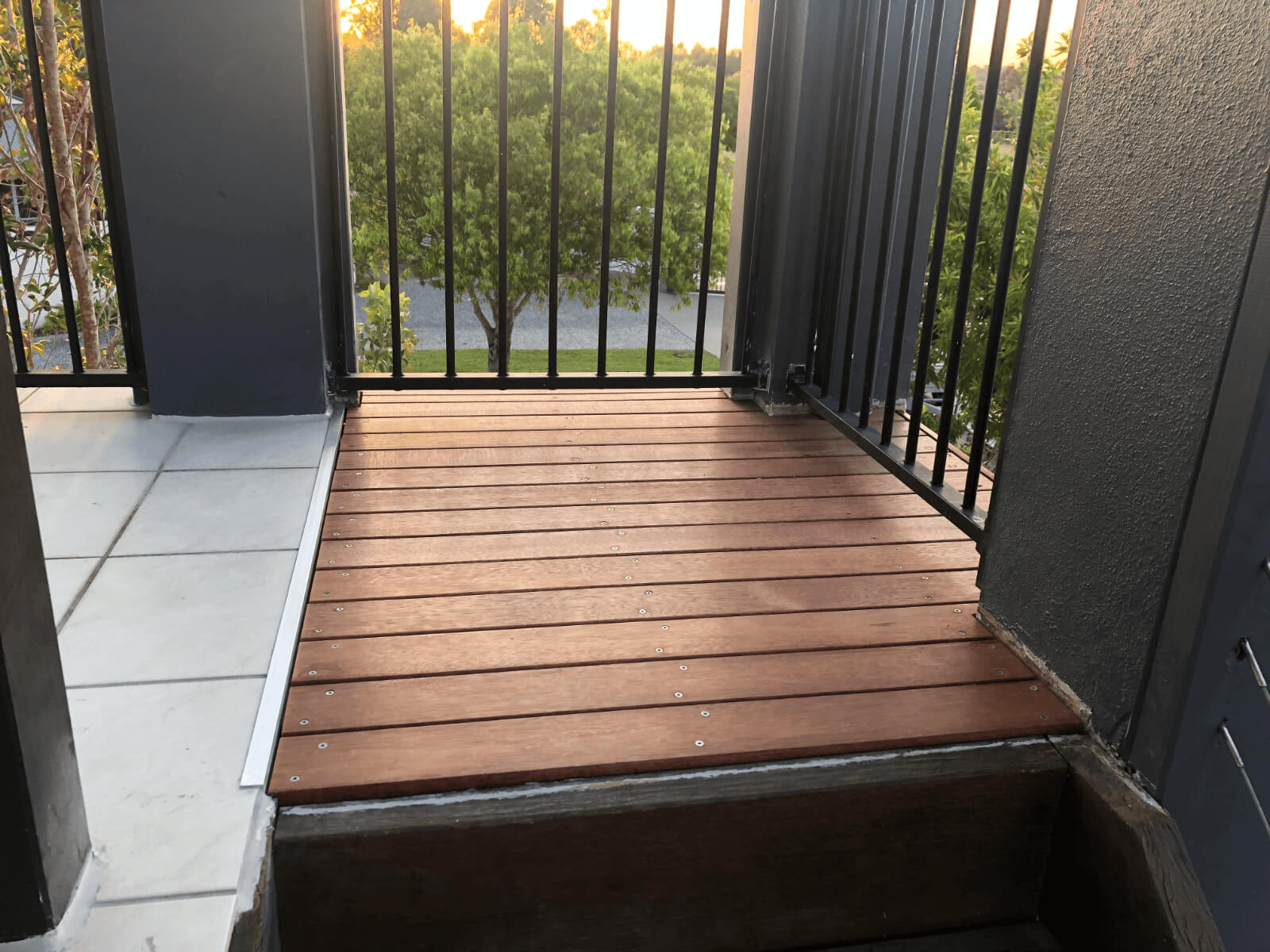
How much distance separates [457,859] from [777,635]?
28.2 inches

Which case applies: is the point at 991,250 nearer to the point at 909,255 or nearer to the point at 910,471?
the point at 909,255

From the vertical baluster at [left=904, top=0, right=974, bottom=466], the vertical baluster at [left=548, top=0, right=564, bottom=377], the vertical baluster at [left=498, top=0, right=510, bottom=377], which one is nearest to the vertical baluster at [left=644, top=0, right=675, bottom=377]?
the vertical baluster at [left=548, top=0, right=564, bottom=377]

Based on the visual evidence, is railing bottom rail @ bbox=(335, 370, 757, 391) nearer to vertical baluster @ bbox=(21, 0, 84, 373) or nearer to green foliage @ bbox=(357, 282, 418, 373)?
vertical baluster @ bbox=(21, 0, 84, 373)

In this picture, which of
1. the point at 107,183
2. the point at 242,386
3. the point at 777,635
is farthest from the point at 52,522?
the point at 777,635

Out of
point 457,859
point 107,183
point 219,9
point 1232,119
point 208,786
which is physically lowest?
point 457,859

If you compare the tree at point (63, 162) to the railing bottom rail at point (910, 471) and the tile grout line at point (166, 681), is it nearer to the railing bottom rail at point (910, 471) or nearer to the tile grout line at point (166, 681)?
the tile grout line at point (166, 681)

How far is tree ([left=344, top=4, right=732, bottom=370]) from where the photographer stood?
10.4 meters

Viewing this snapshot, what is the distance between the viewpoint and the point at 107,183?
2648mm

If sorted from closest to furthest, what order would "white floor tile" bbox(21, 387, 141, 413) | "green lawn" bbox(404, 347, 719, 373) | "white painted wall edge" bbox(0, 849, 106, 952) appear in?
"white painted wall edge" bbox(0, 849, 106, 952) → "white floor tile" bbox(21, 387, 141, 413) → "green lawn" bbox(404, 347, 719, 373)

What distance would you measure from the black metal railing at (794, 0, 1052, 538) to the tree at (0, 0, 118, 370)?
2853 millimetres

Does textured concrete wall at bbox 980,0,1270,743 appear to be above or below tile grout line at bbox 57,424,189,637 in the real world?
above

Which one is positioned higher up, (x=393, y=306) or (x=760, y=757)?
(x=393, y=306)

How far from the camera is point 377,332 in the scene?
702cm

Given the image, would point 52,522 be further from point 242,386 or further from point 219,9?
point 219,9
